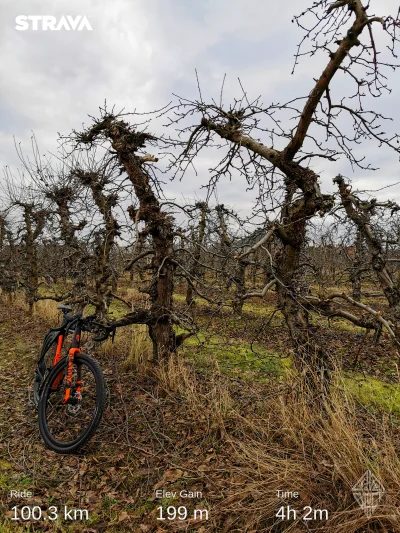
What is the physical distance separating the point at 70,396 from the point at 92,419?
46 cm

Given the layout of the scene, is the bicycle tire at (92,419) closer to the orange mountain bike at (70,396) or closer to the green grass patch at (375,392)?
the orange mountain bike at (70,396)

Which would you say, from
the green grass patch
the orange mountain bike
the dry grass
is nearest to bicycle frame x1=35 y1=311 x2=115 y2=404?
the orange mountain bike

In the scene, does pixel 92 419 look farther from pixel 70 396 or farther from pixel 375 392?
pixel 375 392

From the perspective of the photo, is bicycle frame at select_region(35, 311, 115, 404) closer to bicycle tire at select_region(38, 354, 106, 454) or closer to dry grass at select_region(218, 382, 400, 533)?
bicycle tire at select_region(38, 354, 106, 454)

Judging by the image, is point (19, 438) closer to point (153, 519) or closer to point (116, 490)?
point (116, 490)

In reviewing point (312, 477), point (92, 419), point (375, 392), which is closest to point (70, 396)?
point (92, 419)

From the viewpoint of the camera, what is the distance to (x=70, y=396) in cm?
360

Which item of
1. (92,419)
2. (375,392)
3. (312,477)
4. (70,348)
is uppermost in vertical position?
(70,348)

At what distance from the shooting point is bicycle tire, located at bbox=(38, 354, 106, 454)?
3.29m

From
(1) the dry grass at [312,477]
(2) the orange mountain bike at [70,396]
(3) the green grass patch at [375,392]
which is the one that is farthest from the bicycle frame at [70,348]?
(3) the green grass patch at [375,392]

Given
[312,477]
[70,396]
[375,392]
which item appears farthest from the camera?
[375,392]

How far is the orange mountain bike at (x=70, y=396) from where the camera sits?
132 inches

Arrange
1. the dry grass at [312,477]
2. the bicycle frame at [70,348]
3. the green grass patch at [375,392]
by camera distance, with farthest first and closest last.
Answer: the green grass patch at [375,392] < the bicycle frame at [70,348] < the dry grass at [312,477]

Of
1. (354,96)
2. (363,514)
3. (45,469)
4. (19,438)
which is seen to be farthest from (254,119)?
(19,438)
